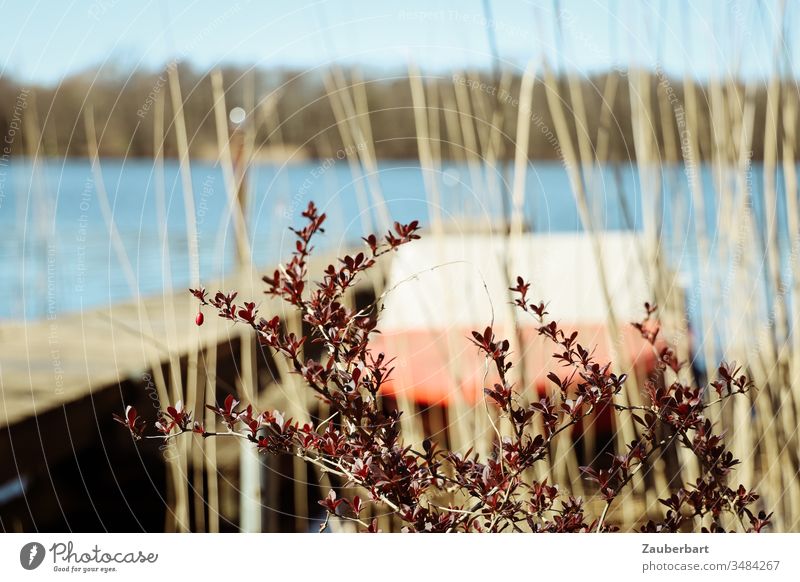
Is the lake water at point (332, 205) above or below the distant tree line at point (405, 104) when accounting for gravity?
below

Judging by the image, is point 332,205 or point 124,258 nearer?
point 124,258

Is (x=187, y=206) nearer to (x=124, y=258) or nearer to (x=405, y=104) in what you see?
(x=124, y=258)

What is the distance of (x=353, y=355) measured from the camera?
838mm

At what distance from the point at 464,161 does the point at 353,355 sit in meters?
0.78

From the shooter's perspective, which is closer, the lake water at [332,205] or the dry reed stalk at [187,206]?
the dry reed stalk at [187,206]

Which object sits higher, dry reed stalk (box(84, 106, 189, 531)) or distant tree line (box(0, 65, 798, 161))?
distant tree line (box(0, 65, 798, 161))

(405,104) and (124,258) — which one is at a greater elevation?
(405,104)

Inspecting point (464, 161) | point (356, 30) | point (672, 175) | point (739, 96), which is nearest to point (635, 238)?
point (672, 175)

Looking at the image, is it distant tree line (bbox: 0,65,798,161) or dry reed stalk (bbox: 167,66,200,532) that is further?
distant tree line (bbox: 0,65,798,161)

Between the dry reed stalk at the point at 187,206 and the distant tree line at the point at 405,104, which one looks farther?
the distant tree line at the point at 405,104

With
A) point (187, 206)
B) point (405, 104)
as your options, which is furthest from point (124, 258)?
point (405, 104)

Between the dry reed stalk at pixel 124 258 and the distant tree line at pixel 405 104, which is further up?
the distant tree line at pixel 405 104

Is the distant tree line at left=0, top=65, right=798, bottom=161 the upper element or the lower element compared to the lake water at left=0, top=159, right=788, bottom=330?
upper
